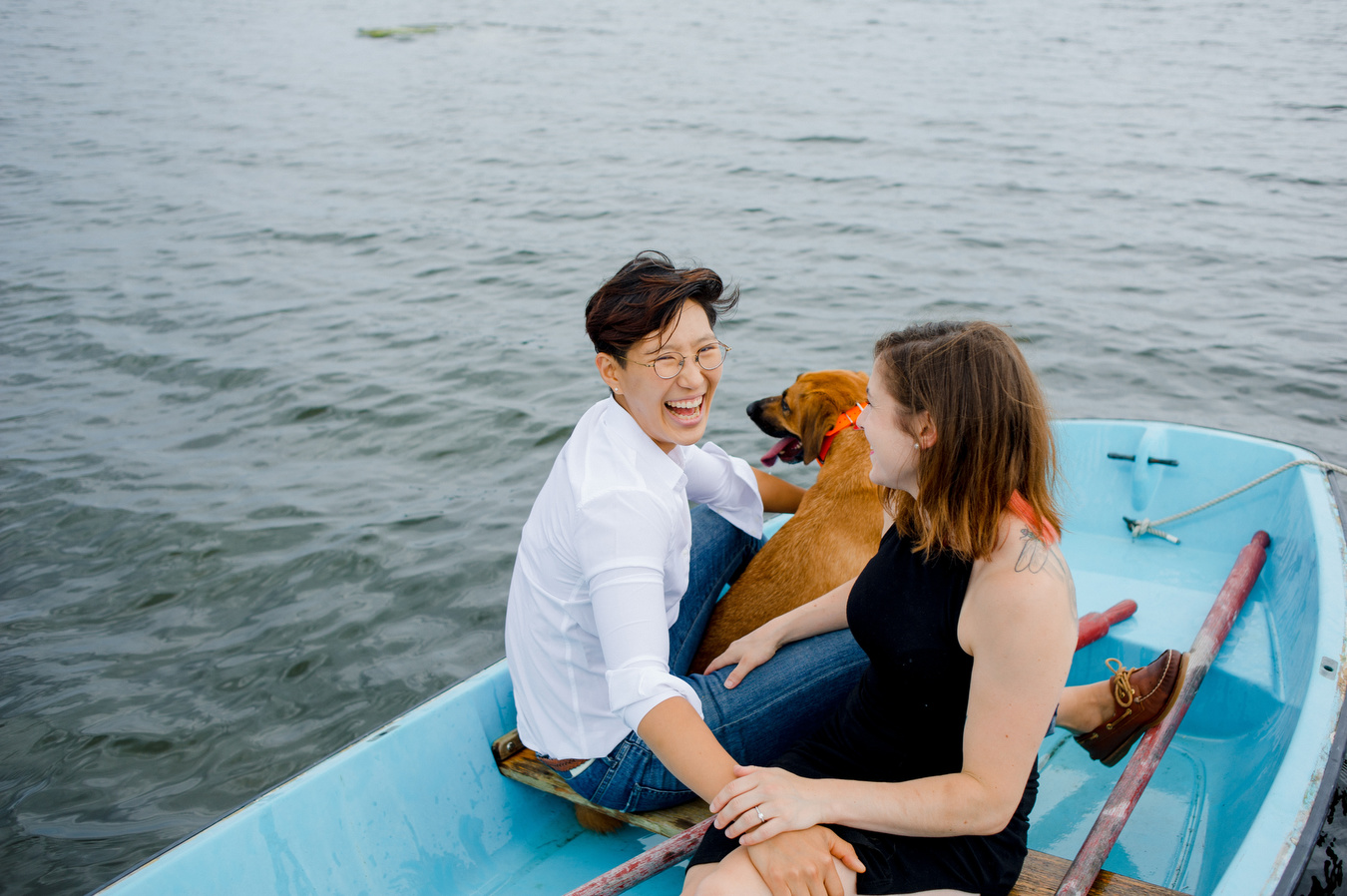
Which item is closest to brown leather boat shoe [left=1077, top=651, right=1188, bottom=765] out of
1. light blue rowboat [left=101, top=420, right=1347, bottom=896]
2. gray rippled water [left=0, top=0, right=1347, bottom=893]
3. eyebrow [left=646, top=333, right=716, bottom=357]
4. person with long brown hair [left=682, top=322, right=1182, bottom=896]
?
light blue rowboat [left=101, top=420, right=1347, bottom=896]

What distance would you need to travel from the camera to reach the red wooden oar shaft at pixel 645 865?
233cm

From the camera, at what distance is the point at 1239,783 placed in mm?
3035

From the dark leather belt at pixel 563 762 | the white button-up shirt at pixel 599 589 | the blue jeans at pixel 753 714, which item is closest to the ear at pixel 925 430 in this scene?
the white button-up shirt at pixel 599 589

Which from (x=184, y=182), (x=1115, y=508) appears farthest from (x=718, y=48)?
(x=1115, y=508)

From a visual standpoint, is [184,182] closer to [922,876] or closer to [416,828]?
[416,828]

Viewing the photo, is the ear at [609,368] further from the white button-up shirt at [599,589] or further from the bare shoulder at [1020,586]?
the bare shoulder at [1020,586]

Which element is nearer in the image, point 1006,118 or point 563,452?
point 563,452

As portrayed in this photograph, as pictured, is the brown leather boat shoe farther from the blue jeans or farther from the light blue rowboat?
the blue jeans

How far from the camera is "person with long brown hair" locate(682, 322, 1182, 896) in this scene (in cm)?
185

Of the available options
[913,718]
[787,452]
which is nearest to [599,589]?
[913,718]

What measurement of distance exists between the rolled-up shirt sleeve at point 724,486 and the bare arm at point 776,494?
0.26 metres

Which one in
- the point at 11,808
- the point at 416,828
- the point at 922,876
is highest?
the point at 922,876

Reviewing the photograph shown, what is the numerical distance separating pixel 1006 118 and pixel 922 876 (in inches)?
617

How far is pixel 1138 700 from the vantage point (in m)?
2.79
